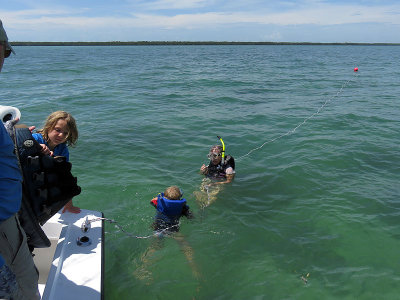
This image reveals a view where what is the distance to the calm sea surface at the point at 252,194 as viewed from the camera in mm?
4242

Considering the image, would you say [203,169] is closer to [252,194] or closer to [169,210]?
[252,194]

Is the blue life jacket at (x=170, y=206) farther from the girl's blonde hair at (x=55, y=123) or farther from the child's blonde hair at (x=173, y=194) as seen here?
the girl's blonde hair at (x=55, y=123)

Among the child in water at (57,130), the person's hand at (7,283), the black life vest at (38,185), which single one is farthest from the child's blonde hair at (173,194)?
the person's hand at (7,283)

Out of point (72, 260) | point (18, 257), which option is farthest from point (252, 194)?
point (18, 257)

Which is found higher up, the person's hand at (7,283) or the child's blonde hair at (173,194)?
the person's hand at (7,283)

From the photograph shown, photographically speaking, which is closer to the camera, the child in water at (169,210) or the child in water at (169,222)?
the child in water at (169,222)

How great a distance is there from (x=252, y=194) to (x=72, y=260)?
13.2ft

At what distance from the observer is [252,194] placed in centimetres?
639

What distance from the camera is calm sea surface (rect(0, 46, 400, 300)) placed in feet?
13.9

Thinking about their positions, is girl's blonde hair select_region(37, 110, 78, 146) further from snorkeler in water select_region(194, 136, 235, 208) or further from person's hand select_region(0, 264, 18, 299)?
snorkeler in water select_region(194, 136, 235, 208)

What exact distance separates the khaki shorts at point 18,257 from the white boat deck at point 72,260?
0.53 metres

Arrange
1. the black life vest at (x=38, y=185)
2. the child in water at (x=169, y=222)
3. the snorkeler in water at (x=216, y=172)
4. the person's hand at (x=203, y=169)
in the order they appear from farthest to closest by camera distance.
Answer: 1. the person's hand at (x=203, y=169)
2. the snorkeler in water at (x=216, y=172)
3. the child in water at (x=169, y=222)
4. the black life vest at (x=38, y=185)

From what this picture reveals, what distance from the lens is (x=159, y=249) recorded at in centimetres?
476

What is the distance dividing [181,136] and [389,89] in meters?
14.6
